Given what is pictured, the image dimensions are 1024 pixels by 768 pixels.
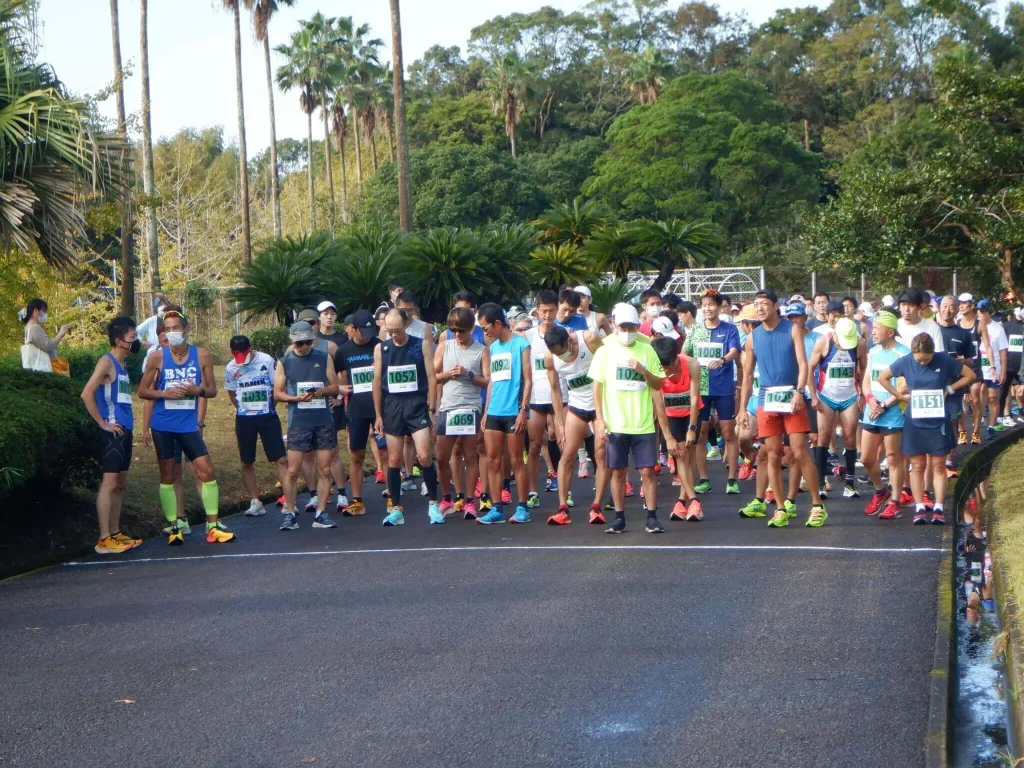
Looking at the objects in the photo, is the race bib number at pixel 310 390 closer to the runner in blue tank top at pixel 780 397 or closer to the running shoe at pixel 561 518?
the running shoe at pixel 561 518

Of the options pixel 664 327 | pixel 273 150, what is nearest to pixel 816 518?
pixel 664 327

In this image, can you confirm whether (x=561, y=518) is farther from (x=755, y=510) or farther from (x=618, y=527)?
(x=755, y=510)

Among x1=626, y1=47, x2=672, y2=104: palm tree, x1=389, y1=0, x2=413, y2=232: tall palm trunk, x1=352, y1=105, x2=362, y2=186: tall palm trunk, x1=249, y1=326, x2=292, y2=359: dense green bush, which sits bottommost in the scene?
x1=249, y1=326, x2=292, y2=359: dense green bush

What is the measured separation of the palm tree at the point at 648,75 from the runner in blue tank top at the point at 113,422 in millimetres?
59343

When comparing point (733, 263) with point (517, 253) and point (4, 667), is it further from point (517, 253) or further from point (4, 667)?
point (4, 667)

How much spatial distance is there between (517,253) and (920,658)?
1780cm

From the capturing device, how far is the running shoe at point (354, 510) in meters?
12.6

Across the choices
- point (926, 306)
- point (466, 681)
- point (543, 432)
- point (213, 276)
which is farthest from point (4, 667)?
point (213, 276)

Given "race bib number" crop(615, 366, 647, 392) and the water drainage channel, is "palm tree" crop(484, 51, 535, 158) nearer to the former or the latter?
"race bib number" crop(615, 366, 647, 392)

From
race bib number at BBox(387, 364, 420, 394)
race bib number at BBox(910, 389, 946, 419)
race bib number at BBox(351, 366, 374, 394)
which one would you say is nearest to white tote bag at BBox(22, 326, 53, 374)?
race bib number at BBox(351, 366, 374, 394)

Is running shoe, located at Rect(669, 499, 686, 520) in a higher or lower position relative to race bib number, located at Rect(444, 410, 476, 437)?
lower

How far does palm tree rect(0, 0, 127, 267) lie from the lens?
11.1m

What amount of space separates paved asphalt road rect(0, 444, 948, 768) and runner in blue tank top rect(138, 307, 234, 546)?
580mm

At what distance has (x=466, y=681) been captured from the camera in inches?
252
